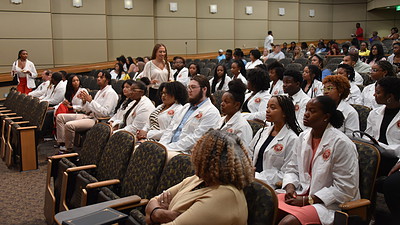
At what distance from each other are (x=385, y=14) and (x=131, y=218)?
18881 mm

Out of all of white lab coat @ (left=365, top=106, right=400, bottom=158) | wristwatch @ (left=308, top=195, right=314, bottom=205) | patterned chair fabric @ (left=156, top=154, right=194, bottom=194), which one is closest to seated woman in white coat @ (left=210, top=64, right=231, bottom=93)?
white lab coat @ (left=365, top=106, right=400, bottom=158)

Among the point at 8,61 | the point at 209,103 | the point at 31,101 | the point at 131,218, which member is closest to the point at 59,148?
the point at 31,101

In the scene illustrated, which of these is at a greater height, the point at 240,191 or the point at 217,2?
the point at 217,2

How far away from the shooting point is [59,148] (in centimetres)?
653

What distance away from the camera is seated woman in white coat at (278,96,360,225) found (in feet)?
8.04

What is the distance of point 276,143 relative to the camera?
2988mm

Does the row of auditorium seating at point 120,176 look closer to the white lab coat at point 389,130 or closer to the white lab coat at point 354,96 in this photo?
the white lab coat at point 389,130

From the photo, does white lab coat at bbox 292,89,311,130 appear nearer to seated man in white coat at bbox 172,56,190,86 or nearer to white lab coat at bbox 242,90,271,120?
white lab coat at bbox 242,90,271,120

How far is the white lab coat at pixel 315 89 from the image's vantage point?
518 centimetres

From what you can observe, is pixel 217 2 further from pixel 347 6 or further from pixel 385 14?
pixel 385 14

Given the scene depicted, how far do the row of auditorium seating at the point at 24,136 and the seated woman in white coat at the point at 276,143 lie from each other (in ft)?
11.3

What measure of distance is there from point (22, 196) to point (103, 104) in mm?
1977

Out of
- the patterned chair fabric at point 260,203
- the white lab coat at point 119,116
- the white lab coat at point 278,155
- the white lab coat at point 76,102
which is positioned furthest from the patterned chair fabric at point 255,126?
the white lab coat at point 76,102

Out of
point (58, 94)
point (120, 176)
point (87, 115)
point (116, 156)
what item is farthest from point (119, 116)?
point (58, 94)
